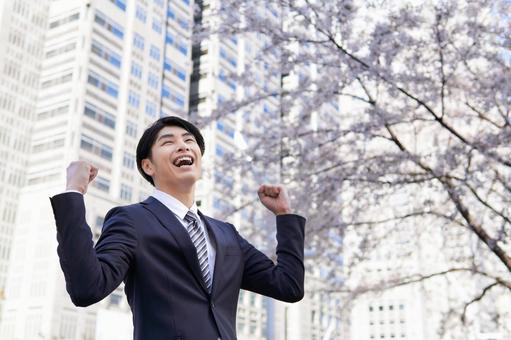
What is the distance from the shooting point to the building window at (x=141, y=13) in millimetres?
53688

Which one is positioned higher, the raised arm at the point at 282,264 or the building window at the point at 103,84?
the building window at the point at 103,84

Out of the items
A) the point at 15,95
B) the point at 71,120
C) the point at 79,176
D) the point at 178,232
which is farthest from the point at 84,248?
the point at 15,95

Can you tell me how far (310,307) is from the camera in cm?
6650

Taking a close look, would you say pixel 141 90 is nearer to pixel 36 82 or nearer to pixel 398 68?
pixel 36 82

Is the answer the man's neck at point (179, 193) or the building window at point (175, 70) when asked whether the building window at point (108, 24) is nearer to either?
the building window at point (175, 70)

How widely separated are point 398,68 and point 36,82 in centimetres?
4777

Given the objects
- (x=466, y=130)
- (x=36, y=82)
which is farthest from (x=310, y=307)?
(x=466, y=130)

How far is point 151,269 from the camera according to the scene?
1712 mm

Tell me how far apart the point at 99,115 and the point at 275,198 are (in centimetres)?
4756

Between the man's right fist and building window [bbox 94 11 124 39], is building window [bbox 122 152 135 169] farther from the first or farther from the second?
the man's right fist

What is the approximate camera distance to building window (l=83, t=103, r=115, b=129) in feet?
154

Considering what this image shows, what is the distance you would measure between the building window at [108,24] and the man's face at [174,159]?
5020 centimetres

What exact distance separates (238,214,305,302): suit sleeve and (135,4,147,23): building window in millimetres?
54085

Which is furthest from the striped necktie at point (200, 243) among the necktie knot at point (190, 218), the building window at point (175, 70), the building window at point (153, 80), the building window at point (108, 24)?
the building window at point (175, 70)
